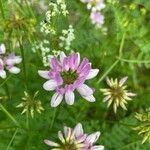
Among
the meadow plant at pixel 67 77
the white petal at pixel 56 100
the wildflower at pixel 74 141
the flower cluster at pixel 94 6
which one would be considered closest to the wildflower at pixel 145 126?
the meadow plant at pixel 67 77

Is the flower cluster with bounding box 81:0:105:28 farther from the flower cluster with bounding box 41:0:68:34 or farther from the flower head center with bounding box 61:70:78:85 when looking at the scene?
the flower head center with bounding box 61:70:78:85

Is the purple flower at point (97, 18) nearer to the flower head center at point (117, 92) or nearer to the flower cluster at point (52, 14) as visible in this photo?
the flower cluster at point (52, 14)

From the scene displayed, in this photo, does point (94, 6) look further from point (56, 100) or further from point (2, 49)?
point (56, 100)

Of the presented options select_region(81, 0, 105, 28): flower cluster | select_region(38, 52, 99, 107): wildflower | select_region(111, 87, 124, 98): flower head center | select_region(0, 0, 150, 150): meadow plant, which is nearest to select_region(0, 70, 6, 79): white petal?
select_region(0, 0, 150, 150): meadow plant

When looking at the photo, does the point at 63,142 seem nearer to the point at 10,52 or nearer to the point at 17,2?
the point at 10,52

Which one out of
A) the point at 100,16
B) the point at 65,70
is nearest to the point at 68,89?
the point at 65,70
